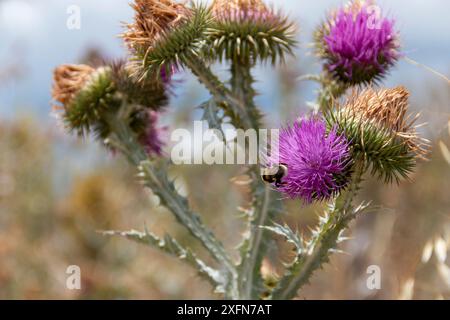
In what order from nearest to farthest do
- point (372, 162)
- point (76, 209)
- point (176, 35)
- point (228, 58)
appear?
point (372, 162)
point (176, 35)
point (228, 58)
point (76, 209)

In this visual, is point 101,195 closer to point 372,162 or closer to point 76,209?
point 76,209

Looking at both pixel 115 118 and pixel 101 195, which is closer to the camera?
pixel 115 118

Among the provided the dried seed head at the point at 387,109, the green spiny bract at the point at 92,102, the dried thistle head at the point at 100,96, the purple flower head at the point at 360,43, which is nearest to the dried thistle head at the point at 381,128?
the dried seed head at the point at 387,109

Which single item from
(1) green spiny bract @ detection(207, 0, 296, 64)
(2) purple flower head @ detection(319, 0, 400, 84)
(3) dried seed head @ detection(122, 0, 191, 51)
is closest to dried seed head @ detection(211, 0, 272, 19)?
(1) green spiny bract @ detection(207, 0, 296, 64)

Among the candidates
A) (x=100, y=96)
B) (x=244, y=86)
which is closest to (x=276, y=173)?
(x=244, y=86)

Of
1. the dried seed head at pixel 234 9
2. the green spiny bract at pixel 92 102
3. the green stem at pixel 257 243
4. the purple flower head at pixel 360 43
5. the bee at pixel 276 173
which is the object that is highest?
the dried seed head at pixel 234 9

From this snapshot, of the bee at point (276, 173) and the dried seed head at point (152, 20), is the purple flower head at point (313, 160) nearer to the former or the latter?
the bee at point (276, 173)
